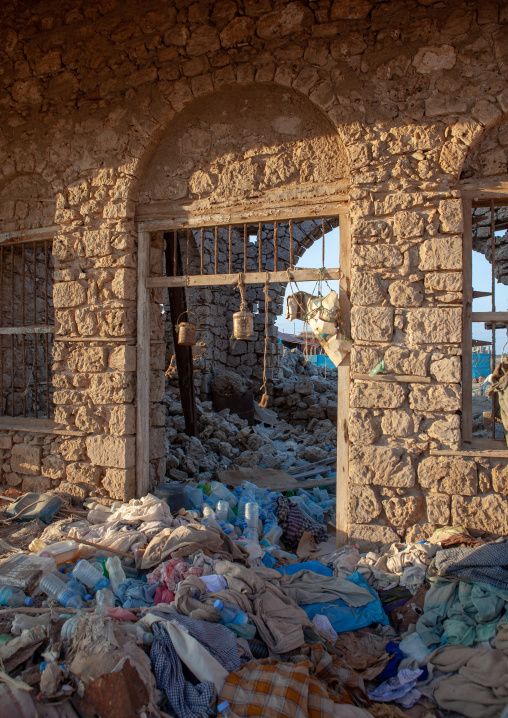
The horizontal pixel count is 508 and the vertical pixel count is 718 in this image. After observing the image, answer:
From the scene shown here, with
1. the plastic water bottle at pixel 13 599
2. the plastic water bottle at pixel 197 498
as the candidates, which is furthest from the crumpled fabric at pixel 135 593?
the plastic water bottle at pixel 197 498

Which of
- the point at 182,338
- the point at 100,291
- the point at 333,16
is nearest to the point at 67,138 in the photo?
the point at 100,291

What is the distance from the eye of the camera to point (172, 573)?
3.32m

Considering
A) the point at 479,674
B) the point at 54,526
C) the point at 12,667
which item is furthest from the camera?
the point at 54,526

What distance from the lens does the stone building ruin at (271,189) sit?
386 cm

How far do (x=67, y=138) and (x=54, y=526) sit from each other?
3.97 meters

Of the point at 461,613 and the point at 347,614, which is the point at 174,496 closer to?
the point at 347,614

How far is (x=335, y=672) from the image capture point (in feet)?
9.22

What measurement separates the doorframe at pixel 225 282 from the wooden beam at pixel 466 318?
0.95 metres

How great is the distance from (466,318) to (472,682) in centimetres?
256

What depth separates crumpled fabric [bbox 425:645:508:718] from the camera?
8.40 ft

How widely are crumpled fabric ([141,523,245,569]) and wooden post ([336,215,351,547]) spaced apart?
969mm

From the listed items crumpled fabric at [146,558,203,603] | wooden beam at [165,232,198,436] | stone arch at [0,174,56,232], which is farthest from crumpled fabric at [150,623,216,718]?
stone arch at [0,174,56,232]

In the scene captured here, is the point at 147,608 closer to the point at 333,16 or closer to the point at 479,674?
the point at 479,674

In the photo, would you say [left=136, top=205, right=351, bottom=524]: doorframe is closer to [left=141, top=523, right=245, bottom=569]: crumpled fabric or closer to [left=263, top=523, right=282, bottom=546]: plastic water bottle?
[left=263, top=523, right=282, bottom=546]: plastic water bottle
